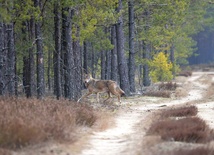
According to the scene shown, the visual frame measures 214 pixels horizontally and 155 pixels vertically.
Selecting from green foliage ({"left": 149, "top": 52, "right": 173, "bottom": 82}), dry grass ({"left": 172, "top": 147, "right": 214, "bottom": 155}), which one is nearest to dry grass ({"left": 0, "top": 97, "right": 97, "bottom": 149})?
dry grass ({"left": 172, "top": 147, "right": 214, "bottom": 155})

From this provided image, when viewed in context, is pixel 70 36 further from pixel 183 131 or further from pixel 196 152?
pixel 196 152

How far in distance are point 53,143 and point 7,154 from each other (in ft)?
4.44

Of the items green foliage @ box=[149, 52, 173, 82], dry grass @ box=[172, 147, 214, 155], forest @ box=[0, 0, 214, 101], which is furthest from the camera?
green foliage @ box=[149, 52, 173, 82]

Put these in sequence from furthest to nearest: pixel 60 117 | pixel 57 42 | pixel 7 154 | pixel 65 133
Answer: pixel 57 42
pixel 60 117
pixel 65 133
pixel 7 154

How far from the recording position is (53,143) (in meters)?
9.58

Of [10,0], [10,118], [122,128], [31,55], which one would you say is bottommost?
[122,128]

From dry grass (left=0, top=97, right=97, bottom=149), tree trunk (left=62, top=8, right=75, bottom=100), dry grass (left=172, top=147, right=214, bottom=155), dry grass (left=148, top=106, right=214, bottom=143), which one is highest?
tree trunk (left=62, top=8, right=75, bottom=100)

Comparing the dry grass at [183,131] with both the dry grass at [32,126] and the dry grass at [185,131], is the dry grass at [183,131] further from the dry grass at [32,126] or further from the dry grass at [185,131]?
the dry grass at [32,126]

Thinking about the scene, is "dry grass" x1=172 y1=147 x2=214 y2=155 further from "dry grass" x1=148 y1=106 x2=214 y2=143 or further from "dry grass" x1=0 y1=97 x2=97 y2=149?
"dry grass" x1=0 y1=97 x2=97 y2=149

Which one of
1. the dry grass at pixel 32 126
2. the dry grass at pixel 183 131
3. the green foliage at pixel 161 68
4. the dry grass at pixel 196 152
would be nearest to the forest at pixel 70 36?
the green foliage at pixel 161 68

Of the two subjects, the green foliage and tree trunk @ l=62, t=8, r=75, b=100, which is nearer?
tree trunk @ l=62, t=8, r=75, b=100

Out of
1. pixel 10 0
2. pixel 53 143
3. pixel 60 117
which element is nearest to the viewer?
pixel 53 143

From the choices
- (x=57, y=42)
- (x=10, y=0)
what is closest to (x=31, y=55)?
(x=57, y=42)

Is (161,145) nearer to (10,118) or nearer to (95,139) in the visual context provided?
(95,139)
